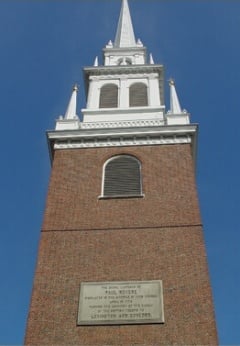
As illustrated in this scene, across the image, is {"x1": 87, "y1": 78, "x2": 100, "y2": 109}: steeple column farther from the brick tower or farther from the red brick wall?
the red brick wall

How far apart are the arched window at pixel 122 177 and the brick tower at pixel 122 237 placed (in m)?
0.04

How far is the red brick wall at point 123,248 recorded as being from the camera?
1412cm

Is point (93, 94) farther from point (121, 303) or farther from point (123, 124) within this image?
point (121, 303)

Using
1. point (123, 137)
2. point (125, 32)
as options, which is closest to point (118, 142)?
point (123, 137)

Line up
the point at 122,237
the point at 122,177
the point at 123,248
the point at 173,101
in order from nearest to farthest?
the point at 123,248 → the point at 122,237 → the point at 122,177 → the point at 173,101

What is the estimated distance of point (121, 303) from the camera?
48.3ft

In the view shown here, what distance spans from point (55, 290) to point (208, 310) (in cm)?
413

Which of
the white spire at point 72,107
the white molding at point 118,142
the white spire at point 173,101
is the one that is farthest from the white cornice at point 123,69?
the white molding at point 118,142

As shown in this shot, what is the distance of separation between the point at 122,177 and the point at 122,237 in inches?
118

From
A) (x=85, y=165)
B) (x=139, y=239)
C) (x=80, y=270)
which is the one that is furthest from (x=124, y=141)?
(x=80, y=270)

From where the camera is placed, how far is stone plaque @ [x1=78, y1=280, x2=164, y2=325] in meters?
14.4

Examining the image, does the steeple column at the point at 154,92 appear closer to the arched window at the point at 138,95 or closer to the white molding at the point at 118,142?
the arched window at the point at 138,95

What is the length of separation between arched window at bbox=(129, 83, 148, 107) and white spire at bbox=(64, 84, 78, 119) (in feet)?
7.91

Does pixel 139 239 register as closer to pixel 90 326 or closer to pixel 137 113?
pixel 90 326
